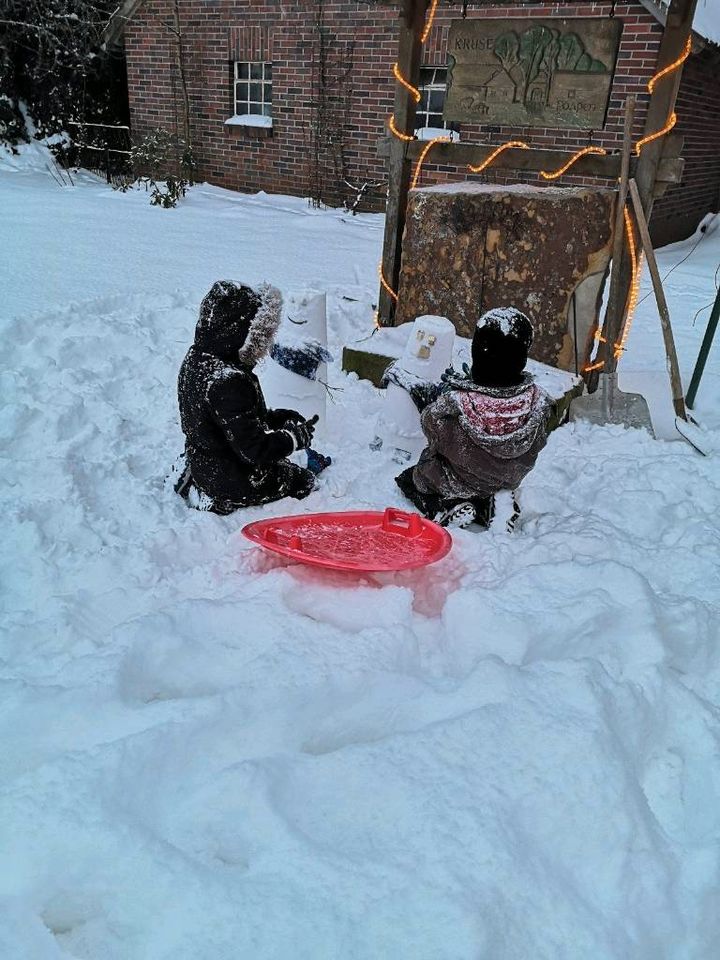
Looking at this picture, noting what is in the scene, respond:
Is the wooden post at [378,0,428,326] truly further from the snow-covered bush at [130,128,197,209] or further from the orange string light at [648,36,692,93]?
the snow-covered bush at [130,128,197,209]

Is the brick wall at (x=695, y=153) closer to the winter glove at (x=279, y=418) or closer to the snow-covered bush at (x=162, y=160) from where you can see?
the snow-covered bush at (x=162, y=160)

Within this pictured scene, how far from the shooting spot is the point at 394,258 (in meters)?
5.32

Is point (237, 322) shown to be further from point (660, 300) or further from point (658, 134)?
point (658, 134)

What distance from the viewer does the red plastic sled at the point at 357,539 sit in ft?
8.73

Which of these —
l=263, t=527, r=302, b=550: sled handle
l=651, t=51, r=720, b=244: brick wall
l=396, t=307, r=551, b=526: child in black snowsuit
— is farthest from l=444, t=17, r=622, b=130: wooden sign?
l=651, t=51, r=720, b=244: brick wall

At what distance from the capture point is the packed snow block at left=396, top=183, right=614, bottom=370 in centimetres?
455

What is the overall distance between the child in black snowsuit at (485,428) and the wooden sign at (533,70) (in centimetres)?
230

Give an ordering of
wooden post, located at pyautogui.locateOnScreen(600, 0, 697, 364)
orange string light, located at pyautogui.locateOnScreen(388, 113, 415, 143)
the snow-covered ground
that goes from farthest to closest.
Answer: orange string light, located at pyautogui.locateOnScreen(388, 113, 415, 143)
wooden post, located at pyautogui.locateOnScreen(600, 0, 697, 364)
the snow-covered ground

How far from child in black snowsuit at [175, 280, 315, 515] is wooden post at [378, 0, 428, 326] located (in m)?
2.43

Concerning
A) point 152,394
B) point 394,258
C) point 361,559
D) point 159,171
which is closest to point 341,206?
→ point 159,171

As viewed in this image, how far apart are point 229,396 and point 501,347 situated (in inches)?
44.5

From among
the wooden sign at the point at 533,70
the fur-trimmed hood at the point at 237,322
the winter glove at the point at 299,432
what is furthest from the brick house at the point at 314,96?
the fur-trimmed hood at the point at 237,322

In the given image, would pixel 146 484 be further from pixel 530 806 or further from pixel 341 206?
pixel 341 206

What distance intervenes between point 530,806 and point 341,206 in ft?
32.1
